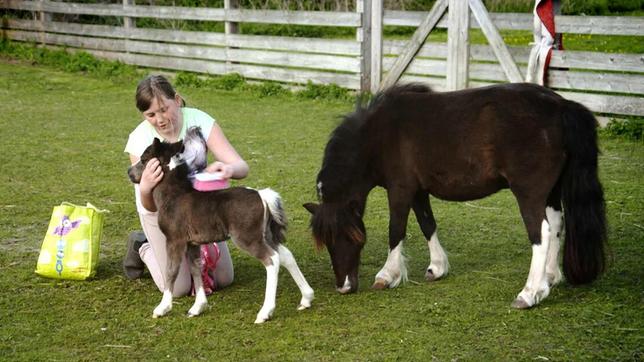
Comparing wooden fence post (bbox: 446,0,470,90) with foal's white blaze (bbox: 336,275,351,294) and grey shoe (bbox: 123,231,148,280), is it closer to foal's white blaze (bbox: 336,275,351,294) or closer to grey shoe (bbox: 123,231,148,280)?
foal's white blaze (bbox: 336,275,351,294)

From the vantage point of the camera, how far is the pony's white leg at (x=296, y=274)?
16.0ft

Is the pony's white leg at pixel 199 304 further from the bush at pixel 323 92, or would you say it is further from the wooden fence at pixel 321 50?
the bush at pixel 323 92

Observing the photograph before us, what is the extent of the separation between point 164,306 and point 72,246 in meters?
1.02

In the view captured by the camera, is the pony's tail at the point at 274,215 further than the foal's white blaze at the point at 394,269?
No

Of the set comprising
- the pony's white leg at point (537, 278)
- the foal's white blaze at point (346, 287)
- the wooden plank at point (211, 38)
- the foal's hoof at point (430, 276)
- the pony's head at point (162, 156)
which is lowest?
the foal's hoof at point (430, 276)

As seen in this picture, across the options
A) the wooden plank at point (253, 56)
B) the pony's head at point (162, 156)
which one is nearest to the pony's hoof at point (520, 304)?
the pony's head at point (162, 156)

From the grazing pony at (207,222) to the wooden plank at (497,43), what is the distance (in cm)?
638

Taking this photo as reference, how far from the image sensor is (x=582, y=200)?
4906 mm

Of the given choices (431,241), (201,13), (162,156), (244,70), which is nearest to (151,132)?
(162,156)

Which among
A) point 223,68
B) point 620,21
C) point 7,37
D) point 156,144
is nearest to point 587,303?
point 156,144

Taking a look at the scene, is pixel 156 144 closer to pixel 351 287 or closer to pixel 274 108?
pixel 351 287

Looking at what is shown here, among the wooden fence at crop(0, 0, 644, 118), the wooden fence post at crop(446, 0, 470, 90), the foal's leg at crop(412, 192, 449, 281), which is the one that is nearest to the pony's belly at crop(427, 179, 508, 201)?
the foal's leg at crop(412, 192, 449, 281)

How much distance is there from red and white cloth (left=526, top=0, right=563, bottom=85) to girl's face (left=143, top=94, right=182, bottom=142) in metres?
5.85

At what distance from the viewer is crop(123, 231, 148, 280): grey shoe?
18.4 ft
